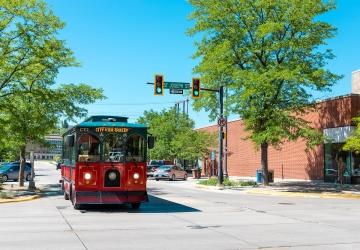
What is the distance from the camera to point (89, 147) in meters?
18.0

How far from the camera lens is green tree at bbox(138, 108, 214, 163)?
57938mm

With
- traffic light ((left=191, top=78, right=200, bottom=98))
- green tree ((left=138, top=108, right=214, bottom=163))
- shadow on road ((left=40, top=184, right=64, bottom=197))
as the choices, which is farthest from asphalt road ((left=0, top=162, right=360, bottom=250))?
green tree ((left=138, top=108, right=214, bottom=163))

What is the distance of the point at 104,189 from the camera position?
1773 centimetres

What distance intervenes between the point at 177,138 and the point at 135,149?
46.0 m

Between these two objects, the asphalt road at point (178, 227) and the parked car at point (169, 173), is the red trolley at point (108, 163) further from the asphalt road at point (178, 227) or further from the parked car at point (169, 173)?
the parked car at point (169, 173)

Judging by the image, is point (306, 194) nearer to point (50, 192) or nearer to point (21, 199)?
point (50, 192)

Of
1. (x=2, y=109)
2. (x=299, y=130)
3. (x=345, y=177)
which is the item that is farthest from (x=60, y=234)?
(x=345, y=177)

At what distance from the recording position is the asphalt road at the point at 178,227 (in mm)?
11117

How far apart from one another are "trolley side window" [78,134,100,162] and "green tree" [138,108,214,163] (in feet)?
124

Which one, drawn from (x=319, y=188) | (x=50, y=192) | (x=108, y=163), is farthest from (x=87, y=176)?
(x=319, y=188)

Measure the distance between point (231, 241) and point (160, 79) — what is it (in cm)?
2006

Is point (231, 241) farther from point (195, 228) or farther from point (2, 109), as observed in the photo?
point (2, 109)

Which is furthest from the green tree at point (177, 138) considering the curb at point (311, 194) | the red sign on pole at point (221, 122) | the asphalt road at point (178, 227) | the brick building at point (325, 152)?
the asphalt road at point (178, 227)

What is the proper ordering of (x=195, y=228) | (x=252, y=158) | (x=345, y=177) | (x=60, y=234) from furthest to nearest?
(x=252, y=158), (x=345, y=177), (x=195, y=228), (x=60, y=234)
